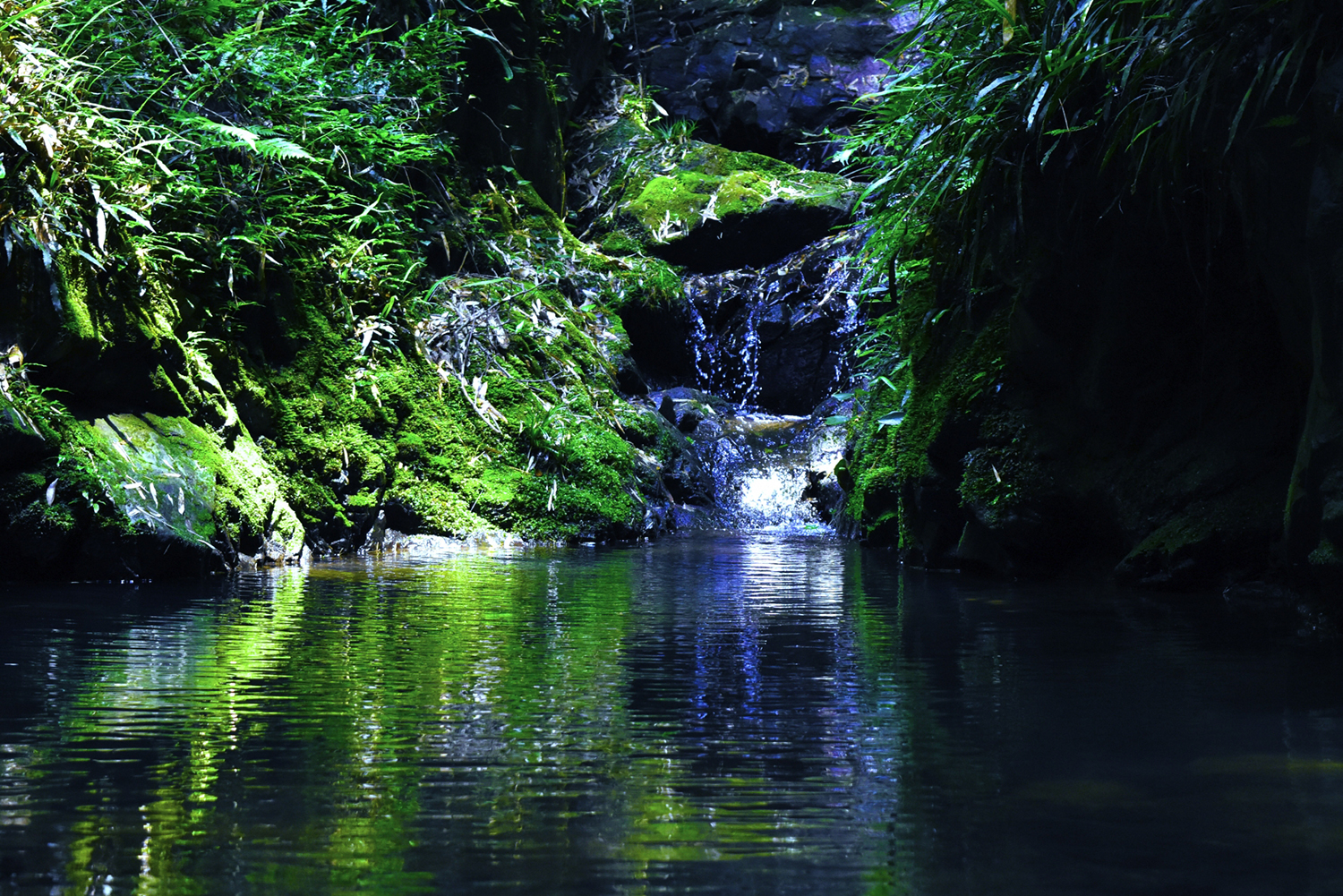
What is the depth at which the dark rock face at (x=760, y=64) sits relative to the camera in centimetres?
1464

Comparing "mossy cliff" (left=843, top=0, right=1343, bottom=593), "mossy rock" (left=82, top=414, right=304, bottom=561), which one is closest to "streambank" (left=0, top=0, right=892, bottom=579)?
"mossy rock" (left=82, top=414, right=304, bottom=561)

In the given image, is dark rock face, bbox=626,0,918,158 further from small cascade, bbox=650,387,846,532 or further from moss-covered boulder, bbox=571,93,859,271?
small cascade, bbox=650,387,846,532

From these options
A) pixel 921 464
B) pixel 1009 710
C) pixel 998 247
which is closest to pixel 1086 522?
pixel 921 464

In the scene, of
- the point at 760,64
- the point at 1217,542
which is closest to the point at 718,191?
the point at 760,64

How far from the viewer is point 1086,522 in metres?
4.70

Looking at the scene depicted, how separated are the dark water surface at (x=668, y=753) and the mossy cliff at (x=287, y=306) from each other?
5.07 ft

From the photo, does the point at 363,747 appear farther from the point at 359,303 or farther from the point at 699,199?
the point at 699,199

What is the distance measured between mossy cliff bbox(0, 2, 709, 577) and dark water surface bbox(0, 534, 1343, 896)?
1.55 m

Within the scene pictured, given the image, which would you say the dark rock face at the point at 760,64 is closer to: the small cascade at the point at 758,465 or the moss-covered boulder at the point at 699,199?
the moss-covered boulder at the point at 699,199

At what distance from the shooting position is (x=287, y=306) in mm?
6871

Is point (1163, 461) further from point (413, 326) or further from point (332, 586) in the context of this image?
point (413, 326)

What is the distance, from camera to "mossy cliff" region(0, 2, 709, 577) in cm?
469

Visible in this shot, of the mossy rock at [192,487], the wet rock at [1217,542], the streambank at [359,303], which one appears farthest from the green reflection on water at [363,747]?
the wet rock at [1217,542]

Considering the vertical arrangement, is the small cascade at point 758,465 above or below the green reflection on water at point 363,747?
above
